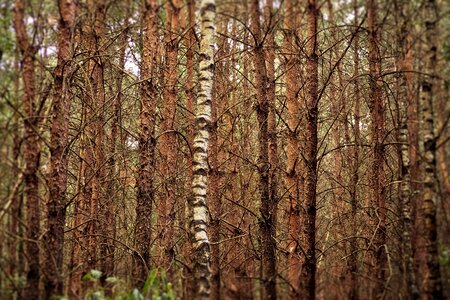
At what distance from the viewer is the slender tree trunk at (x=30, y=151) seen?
5355 mm

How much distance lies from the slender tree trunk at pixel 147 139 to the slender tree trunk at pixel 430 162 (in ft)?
12.5

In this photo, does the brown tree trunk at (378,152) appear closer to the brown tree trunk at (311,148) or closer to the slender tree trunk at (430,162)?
the brown tree trunk at (311,148)

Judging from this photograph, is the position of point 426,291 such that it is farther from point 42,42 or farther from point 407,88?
point 42,42

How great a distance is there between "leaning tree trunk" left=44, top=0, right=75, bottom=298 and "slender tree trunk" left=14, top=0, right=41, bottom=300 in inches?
8.7

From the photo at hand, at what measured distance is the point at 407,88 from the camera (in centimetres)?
652

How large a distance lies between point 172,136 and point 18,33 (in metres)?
4.93

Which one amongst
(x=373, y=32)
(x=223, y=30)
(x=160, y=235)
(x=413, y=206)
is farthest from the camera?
(x=223, y=30)

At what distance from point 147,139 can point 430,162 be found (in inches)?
156

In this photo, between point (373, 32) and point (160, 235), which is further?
point (160, 235)

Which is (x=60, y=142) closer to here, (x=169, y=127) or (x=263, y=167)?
(x=263, y=167)

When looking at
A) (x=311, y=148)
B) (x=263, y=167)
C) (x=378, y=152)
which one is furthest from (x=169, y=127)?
(x=378, y=152)

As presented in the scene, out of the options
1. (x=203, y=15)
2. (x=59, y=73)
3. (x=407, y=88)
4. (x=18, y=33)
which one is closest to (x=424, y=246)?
(x=407, y=88)

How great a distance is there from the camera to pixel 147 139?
733cm

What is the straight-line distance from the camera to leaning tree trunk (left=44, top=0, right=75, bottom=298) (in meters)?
5.67
